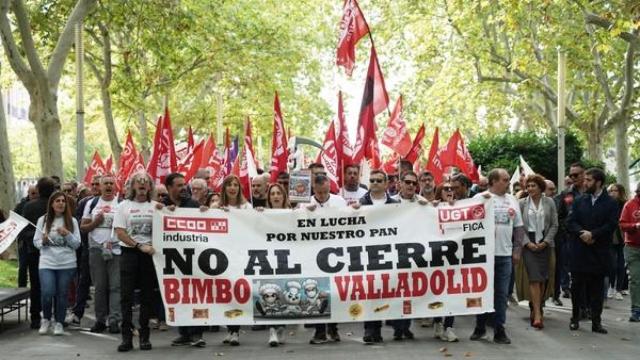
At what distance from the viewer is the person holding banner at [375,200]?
11.5 m

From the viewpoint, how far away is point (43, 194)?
13.1 metres

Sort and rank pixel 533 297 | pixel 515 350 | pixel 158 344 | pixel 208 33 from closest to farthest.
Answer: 1. pixel 515 350
2. pixel 158 344
3. pixel 533 297
4. pixel 208 33

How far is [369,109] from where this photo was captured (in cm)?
1584

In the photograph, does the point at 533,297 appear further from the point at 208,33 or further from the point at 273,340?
the point at 208,33

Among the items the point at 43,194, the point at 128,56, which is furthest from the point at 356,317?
the point at 128,56

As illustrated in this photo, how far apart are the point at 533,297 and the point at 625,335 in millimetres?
1114

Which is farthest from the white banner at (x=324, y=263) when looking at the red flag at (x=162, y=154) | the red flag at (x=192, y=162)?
the red flag at (x=192, y=162)

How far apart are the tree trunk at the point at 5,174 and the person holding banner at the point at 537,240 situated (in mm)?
10999

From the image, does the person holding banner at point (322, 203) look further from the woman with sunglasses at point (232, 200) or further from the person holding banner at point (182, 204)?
the person holding banner at point (182, 204)

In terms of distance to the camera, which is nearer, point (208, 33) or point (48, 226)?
point (48, 226)

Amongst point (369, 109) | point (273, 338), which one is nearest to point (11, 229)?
point (273, 338)

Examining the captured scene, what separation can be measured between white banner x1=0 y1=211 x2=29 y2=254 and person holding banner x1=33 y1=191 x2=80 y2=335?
0.19 meters

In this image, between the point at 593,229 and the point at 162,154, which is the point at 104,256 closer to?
the point at 162,154

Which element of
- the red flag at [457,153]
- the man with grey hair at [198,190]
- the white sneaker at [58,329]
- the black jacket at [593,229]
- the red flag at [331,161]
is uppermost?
the red flag at [457,153]
